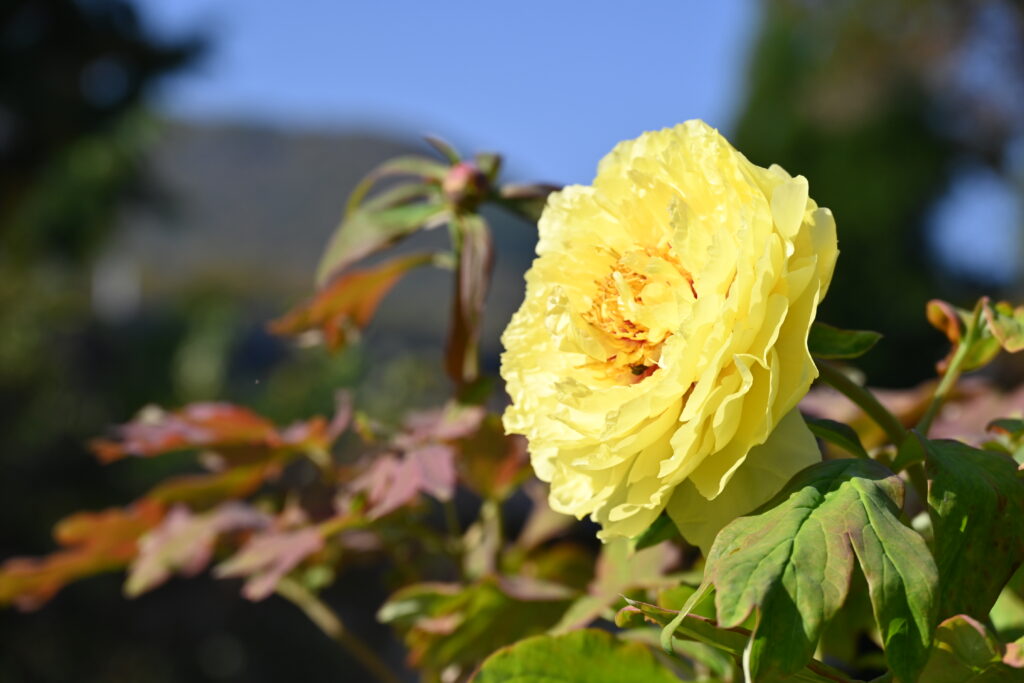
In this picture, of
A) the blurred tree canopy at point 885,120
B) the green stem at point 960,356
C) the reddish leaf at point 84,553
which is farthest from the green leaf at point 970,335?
the blurred tree canopy at point 885,120

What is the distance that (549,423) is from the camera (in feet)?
1.13

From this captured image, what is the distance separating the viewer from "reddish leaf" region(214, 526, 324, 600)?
1.63ft

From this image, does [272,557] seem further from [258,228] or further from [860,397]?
[258,228]

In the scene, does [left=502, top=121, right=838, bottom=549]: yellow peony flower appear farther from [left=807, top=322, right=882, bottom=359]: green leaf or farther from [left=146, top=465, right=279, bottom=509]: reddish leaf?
[left=146, top=465, right=279, bottom=509]: reddish leaf

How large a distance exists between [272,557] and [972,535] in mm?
335

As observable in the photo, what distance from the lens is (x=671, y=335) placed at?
1.08 feet

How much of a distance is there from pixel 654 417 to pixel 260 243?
11.2m

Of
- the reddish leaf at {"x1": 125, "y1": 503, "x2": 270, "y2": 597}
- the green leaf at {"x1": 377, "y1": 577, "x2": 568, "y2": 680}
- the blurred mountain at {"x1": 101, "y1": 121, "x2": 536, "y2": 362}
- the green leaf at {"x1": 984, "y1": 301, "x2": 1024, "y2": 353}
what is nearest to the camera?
the green leaf at {"x1": 984, "y1": 301, "x2": 1024, "y2": 353}

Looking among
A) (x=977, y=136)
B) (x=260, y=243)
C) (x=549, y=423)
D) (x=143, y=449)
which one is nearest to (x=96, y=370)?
(x=143, y=449)

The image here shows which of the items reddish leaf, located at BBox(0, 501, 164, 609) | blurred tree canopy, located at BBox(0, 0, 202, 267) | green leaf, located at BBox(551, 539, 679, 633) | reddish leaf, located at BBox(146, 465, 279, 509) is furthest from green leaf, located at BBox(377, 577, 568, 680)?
blurred tree canopy, located at BBox(0, 0, 202, 267)

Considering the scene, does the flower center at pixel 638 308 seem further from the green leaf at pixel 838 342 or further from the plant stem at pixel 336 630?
the plant stem at pixel 336 630

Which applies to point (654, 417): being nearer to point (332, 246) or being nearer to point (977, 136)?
point (332, 246)

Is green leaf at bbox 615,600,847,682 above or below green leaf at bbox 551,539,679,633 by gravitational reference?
above

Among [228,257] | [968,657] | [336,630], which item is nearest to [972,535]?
[968,657]
